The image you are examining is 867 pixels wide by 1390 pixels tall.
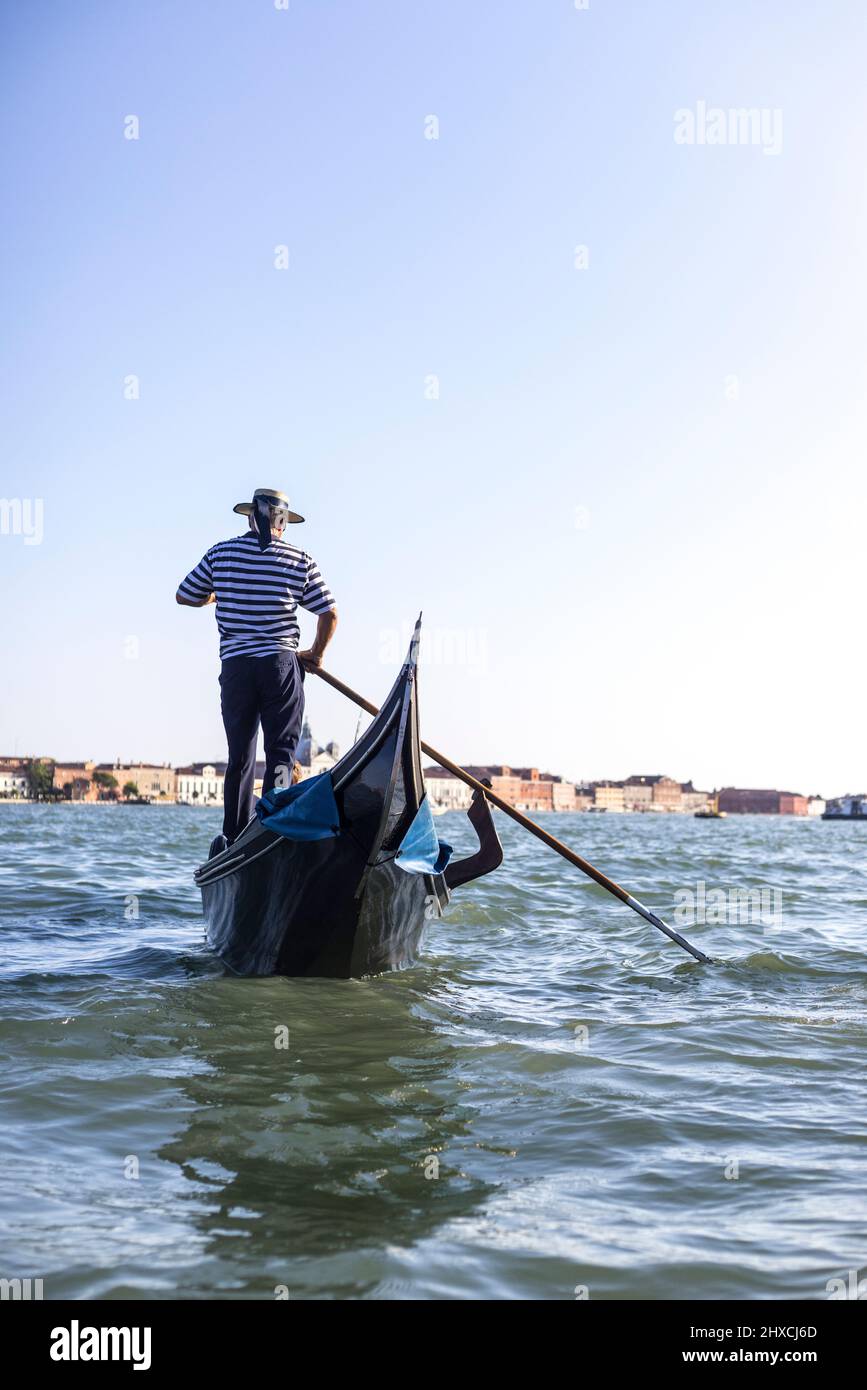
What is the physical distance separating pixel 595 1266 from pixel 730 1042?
6.38 feet

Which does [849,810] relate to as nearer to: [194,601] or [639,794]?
[639,794]

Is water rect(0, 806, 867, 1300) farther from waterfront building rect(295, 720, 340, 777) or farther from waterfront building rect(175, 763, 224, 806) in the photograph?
waterfront building rect(175, 763, 224, 806)

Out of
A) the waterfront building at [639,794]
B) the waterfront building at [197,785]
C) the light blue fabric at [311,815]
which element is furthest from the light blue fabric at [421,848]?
Answer: the waterfront building at [639,794]

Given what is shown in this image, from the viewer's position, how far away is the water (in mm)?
1951

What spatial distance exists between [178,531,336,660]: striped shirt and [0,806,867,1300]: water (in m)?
1.25

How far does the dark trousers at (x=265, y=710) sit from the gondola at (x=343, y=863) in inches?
13.6

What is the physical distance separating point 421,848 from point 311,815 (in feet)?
1.32

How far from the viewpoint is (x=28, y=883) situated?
8945mm

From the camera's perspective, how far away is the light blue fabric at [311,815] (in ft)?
12.8

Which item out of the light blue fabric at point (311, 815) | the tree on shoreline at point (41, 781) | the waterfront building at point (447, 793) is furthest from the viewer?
the waterfront building at point (447, 793)

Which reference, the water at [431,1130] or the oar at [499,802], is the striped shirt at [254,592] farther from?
the water at [431,1130]

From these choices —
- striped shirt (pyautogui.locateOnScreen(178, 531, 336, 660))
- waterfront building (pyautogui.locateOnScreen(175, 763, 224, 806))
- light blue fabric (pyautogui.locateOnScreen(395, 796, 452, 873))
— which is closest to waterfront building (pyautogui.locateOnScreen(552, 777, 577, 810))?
waterfront building (pyautogui.locateOnScreen(175, 763, 224, 806))
